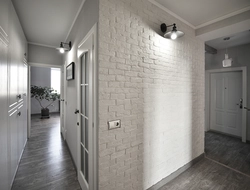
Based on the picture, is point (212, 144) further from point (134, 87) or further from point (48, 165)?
point (48, 165)

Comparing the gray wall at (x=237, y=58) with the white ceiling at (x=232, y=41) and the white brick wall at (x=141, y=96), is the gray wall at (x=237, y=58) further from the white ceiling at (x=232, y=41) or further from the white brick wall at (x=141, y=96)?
the white brick wall at (x=141, y=96)

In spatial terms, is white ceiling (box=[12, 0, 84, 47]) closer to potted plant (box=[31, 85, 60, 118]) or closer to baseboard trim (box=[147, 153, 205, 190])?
→ baseboard trim (box=[147, 153, 205, 190])

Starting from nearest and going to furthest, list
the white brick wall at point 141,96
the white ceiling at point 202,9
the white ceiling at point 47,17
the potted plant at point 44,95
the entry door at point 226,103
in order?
the white brick wall at point 141,96 < the white ceiling at point 202,9 < the white ceiling at point 47,17 < the entry door at point 226,103 < the potted plant at point 44,95

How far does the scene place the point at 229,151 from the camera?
3.00 meters

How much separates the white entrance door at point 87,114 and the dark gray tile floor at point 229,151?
260cm

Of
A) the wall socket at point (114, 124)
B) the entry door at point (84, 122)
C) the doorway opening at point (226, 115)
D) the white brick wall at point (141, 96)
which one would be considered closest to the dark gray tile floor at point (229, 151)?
the doorway opening at point (226, 115)

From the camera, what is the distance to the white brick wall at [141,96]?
4.59ft

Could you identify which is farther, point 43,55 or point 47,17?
point 43,55

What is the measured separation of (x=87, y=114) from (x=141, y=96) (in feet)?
A: 2.50

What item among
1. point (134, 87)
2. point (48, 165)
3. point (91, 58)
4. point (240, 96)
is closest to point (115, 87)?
point (134, 87)

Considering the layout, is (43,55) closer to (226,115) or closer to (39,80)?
(39,80)

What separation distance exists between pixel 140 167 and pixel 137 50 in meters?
1.53

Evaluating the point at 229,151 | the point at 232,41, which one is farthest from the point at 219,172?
the point at 232,41

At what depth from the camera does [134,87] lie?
160cm
